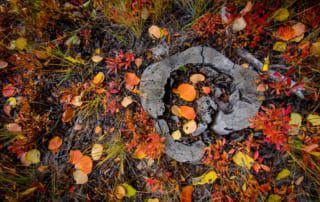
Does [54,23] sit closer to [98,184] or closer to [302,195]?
[98,184]

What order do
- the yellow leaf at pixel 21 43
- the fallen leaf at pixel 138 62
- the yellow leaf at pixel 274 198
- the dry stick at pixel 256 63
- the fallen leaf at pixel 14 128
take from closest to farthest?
the yellow leaf at pixel 274 198
the dry stick at pixel 256 63
the fallen leaf at pixel 14 128
the fallen leaf at pixel 138 62
the yellow leaf at pixel 21 43

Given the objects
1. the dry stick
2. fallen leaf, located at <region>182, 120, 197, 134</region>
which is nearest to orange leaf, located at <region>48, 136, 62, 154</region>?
fallen leaf, located at <region>182, 120, 197, 134</region>

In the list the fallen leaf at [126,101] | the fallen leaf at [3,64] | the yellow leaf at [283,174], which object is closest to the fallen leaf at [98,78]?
the fallen leaf at [126,101]

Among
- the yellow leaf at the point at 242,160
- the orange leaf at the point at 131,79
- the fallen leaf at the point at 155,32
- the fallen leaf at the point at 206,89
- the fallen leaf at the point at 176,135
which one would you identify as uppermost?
the fallen leaf at the point at 155,32

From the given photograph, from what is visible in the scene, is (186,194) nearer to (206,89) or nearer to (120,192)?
(120,192)

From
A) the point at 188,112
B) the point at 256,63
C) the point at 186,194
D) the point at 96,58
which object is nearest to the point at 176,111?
the point at 188,112

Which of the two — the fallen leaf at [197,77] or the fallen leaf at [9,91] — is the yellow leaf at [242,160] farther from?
the fallen leaf at [9,91]

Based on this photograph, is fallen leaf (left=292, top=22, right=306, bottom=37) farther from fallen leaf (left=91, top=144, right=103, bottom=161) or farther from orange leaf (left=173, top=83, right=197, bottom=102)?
fallen leaf (left=91, top=144, right=103, bottom=161)
